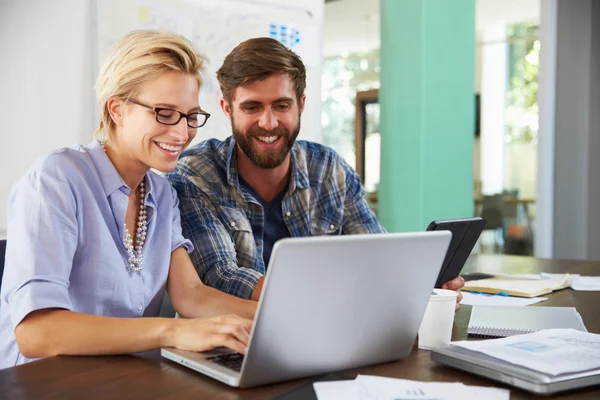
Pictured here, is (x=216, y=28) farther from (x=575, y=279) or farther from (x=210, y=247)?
(x=575, y=279)

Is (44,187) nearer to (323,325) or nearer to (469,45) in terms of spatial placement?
(323,325)

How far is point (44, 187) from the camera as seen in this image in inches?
51.5

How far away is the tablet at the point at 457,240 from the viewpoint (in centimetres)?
149

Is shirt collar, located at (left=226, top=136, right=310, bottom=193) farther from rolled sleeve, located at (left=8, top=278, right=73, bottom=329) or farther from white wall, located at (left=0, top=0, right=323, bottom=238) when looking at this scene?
white wall, located at (left=0, top=0, right=323, bottom=238)

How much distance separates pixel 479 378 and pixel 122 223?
31.3 inches

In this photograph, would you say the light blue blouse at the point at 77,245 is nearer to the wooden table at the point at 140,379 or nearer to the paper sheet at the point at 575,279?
the wooden table at the point at 140,379

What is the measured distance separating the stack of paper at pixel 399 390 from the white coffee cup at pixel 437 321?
22 cm

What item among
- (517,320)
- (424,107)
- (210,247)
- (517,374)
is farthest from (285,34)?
(517,374)

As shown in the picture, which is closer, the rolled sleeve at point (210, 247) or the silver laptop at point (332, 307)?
the silver laptop at point (332, 307)

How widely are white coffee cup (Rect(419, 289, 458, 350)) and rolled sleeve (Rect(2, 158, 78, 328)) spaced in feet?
2.02

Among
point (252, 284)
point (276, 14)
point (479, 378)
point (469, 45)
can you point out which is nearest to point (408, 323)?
point (479, 378)

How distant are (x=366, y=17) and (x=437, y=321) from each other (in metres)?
→ 6.51

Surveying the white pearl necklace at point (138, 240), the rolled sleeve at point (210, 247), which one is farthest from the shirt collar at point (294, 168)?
the white pearl necklace at point (138, 240)

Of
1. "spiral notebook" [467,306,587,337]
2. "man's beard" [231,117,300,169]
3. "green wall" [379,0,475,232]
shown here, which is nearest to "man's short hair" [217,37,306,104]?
"man's beard" [231,117,300,169]
